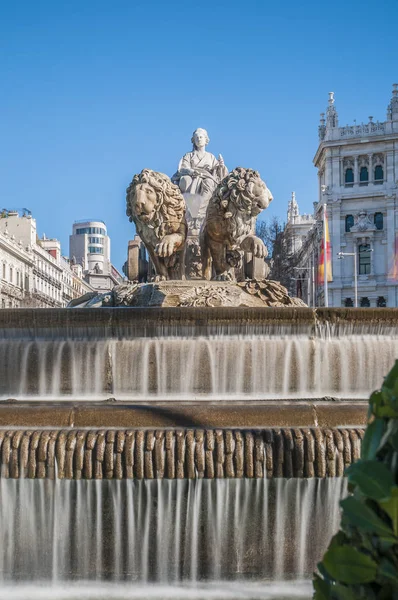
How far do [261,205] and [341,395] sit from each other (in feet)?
11.7

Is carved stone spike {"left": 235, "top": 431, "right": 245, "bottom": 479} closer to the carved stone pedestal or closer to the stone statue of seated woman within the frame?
the carved stone pedestal

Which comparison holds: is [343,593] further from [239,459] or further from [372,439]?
[239,459]

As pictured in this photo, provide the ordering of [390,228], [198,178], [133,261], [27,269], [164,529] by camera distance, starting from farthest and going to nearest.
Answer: [27,269]
[390,228]
[198,178]
[133,261]
[164,529]

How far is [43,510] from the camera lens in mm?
6328

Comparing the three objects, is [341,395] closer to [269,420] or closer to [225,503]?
[269,420]

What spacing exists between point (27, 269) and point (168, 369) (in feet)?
295

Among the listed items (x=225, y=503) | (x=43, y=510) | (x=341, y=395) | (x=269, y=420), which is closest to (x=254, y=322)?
(x=341, y=395)

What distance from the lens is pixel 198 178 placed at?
1873cm

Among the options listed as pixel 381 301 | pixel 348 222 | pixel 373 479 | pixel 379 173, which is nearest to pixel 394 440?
pixel 373 479

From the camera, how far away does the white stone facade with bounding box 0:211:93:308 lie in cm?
8650

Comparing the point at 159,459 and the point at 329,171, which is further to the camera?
the point at 329,171

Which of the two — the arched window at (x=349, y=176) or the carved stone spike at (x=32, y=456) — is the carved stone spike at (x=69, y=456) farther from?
the arched window at (x=349, y=176)

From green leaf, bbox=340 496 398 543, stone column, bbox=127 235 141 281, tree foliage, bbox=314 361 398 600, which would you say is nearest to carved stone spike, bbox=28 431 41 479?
tree foliage, bbox=314 361 398 600

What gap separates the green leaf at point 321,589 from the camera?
1.99 meters
